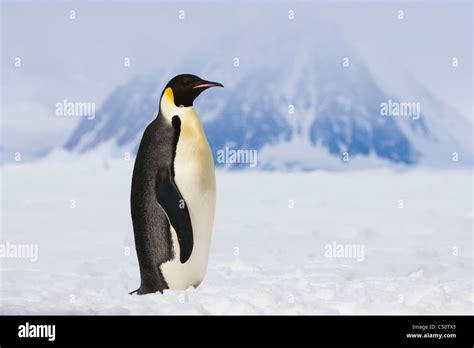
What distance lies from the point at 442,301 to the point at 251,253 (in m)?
1.73

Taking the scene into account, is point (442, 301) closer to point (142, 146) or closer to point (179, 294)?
point (179, 294)

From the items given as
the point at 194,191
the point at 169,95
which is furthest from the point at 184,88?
the point at 194,191

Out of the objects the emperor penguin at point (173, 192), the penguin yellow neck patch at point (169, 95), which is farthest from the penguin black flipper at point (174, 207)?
the penguin yellow neck patch at point (169, 95)

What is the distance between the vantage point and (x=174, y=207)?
338 centimetres

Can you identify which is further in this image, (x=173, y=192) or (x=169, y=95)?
(x=169, y=95)

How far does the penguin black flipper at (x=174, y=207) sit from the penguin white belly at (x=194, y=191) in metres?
0.04

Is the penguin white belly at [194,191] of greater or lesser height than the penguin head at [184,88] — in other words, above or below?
below

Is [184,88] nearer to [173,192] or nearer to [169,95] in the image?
[169,95]

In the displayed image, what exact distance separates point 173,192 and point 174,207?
3.0 inches

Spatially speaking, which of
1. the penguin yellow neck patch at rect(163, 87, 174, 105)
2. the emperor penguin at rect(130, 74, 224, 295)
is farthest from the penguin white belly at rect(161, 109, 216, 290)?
the penguin yellow neck patch at rect(163, 87, 174, 105)

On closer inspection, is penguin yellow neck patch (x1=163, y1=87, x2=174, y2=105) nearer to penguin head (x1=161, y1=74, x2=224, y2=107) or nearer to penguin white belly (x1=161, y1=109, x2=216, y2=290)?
penguin head (x1=161, y1=74, x2=224, y2=107)

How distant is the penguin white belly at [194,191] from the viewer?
3.43m

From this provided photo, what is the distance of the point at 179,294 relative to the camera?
3398mm

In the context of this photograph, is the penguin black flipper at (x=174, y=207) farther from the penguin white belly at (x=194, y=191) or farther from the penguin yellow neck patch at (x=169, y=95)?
the penguin yellow neck patch at (x=169, y=95)
